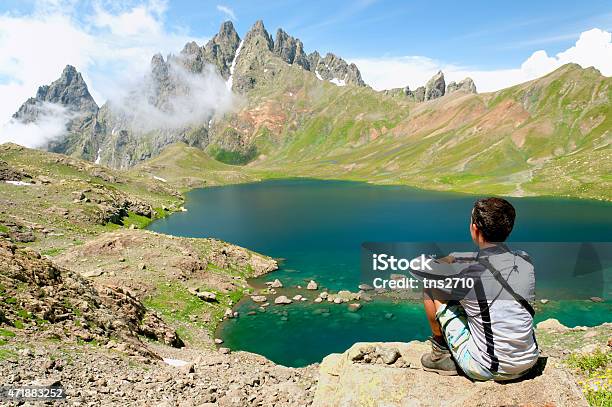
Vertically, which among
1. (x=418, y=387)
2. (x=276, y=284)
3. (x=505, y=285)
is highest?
(x=505, y=285)

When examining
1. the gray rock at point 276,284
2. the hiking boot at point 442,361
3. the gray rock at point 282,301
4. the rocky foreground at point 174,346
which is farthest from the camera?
the gray rock at point 276,284

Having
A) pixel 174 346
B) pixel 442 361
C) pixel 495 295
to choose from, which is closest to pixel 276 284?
pixel 174 346

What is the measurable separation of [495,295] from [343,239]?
91.8 m

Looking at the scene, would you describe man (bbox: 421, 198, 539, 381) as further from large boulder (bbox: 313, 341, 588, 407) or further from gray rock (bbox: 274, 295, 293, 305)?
gray rock (bbox: 274, 295, 293, 305)

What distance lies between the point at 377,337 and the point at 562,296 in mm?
30188

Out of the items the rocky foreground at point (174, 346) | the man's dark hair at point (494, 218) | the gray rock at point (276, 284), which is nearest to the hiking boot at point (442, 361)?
the rocky foreground at point (174, 346)

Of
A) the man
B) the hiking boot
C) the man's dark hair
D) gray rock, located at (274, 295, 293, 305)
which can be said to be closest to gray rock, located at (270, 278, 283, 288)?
gray rock, located at (274, 295, 293, 305)

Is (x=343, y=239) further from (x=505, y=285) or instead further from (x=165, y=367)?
(x=505, y=285)

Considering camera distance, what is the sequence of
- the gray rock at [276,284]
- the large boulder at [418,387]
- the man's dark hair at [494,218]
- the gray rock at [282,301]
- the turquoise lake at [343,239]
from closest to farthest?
the man's dark hair at [494,218]
the large boulder at [418,387]
the turquoise lake at [343,239]
the gray rock at [282,301]
the gray rock at [276,284]

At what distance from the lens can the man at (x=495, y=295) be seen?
8.46m

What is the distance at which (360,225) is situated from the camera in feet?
384

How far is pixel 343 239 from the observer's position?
9981 centimetres

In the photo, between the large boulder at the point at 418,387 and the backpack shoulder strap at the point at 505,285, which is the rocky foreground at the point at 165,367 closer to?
the large boulder at the point at 418,387

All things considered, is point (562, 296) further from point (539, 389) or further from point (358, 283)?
point (539, 389)
